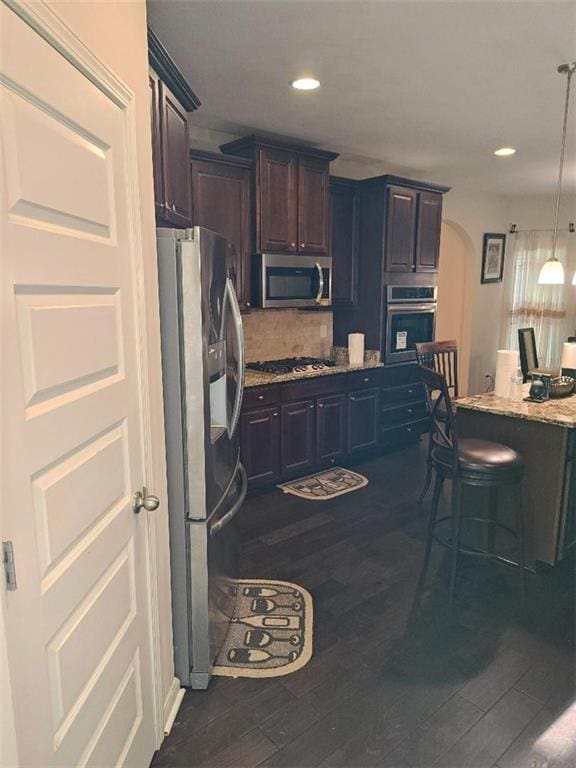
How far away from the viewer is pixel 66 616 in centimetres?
109

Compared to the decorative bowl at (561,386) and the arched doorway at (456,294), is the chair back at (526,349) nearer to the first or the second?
the decorative bowl at (561,386)

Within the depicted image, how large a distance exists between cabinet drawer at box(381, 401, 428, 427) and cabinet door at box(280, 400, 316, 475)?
2.92 feet

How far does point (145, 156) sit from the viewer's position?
5.06ft

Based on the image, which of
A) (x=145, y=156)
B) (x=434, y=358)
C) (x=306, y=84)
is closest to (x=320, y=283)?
(x=434, y=358)

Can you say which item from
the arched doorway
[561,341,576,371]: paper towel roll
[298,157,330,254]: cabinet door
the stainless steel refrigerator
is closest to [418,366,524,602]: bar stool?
[561,341,576,371]: paper towel roll

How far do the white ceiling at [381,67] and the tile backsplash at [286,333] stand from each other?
56.7 inches

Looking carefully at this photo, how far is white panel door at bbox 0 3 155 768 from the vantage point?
90cm

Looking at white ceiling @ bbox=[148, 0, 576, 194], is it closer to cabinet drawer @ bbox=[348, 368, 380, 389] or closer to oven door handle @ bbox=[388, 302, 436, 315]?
oven door handle @ bbox=[388, 302, 436, 315]

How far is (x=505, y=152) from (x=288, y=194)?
221cm

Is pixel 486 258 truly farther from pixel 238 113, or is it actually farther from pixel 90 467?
pixel 90 467

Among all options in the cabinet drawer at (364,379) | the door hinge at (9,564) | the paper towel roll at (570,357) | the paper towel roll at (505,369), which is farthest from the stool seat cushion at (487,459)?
the door hinge at (9,564)

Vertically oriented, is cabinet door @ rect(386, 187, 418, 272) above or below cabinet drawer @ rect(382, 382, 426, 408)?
above

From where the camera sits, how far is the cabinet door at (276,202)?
3752mm

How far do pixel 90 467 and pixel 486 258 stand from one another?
6509mm
